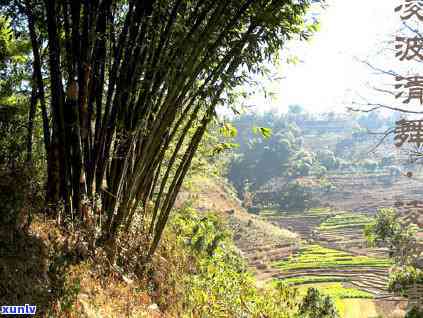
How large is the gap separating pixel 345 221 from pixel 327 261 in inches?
521

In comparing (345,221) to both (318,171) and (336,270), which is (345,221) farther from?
(318,171)

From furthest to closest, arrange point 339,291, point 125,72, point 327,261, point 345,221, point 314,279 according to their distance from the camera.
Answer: point 345,221
point 327,261
point 314,279
point 339,291
point 125,72

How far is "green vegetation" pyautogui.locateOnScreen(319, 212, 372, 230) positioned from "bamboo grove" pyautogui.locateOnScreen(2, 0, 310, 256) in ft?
131

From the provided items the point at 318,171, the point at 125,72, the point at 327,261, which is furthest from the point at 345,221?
the point at 125,72

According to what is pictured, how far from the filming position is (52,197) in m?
3.42

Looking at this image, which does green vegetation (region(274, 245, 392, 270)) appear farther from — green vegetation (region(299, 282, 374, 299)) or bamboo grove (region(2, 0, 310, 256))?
bamboo grove (region(2, 0, 310, 256))

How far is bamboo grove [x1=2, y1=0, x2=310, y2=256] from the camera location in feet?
10.8

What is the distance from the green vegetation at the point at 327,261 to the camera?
100 feet

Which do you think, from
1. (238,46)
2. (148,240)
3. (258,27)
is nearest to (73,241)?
(148,240)

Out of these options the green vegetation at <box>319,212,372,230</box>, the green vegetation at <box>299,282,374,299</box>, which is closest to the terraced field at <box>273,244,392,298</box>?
the green vegetation at <box>299,282,374,299</box>

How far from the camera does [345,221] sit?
4375 cm

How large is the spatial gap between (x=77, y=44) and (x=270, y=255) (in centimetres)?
3164

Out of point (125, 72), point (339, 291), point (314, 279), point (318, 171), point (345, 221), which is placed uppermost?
point (125, 72)

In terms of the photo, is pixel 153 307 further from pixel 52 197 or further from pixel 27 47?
pixel 27 47
